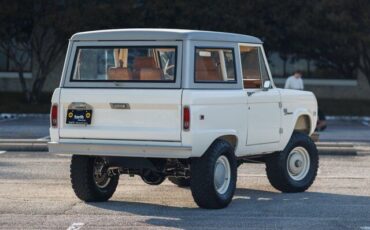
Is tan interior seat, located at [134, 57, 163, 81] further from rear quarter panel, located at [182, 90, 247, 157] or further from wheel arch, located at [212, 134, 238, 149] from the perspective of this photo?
wheel arch, located at [212, 134, 238, 149]

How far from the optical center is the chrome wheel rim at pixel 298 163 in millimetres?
13461

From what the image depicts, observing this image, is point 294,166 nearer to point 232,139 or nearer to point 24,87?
point 232,139

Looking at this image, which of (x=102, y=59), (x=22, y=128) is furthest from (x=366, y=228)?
(x=22, y=128)

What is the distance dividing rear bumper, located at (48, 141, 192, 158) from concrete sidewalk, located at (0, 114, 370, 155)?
307 inches

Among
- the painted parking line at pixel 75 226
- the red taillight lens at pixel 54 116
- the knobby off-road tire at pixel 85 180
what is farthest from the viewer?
the knobby off-road tire at pixel 85 180

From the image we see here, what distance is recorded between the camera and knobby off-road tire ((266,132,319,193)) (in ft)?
43.2

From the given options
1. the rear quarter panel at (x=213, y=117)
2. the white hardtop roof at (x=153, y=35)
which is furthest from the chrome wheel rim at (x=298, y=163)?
the white hardtop roof at (x=153, y=35)

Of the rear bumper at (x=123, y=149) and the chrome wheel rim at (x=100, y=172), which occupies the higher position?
the rear bumper at (x=123, y=149)

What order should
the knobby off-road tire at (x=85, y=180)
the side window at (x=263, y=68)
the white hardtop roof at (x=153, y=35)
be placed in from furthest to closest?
the side window at (x=263, y=68) → the knobby off-road tire at (x=85, y=180) → the white hardtop roof at (x=153, y=35)

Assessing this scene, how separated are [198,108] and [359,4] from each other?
2233 cm

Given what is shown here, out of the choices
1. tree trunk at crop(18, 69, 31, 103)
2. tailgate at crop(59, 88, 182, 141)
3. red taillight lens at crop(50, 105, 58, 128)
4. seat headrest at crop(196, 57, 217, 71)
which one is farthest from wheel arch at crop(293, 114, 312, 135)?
tree trunk at crop(18, 69, 31, 103)

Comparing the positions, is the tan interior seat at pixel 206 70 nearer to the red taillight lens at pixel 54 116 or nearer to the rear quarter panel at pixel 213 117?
the rear quarter panel at pixel 213 117

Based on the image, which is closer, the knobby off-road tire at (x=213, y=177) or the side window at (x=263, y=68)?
the knobby off-road tire at (x=213, y=177)

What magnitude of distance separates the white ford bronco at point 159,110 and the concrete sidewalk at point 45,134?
701 cm
